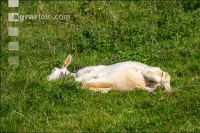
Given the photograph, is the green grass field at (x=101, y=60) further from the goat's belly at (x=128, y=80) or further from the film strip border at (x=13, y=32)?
the goat's belly at (x=128, y=80)

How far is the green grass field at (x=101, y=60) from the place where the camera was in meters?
7.59

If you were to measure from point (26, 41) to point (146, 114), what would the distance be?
4727 millimetres

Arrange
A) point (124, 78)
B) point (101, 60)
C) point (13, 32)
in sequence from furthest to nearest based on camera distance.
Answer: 1. point (13, 32)
2. point (101, 60)
3. point (124, 78)

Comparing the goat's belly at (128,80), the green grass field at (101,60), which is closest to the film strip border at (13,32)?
the green grass field at (101,60)

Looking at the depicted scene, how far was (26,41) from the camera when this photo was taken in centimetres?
1190

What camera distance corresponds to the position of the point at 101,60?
10.5m

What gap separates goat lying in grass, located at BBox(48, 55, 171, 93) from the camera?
8898 millimetres

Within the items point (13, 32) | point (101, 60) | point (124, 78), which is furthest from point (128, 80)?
point (13, 32)

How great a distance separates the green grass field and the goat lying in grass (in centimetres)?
21

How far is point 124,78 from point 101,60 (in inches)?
63.6

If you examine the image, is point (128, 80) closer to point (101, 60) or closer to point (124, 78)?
point (124, 78)

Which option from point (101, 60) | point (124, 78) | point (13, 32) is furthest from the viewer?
point (13, 32)

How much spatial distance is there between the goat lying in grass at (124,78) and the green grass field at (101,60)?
0.70ft

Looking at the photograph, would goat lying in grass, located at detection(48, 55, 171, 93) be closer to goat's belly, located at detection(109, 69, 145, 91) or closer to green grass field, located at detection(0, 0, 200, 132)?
goat's belly, located at detection(109, 69, 145, 91)
